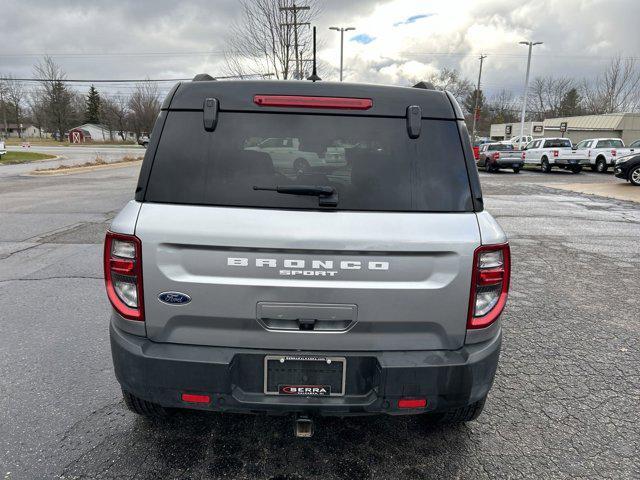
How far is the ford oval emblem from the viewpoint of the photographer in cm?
202

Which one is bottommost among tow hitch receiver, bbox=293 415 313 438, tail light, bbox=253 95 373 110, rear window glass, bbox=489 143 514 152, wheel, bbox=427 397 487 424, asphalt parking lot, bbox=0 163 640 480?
asphalt parking lot, bbox=0 163 640 480

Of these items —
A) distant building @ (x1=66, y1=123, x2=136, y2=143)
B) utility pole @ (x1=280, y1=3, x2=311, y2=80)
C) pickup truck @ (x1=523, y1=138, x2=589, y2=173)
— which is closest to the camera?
utility pole @ (x1=280, y1=3, x2=311, y2=80)

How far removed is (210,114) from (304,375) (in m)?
1.31

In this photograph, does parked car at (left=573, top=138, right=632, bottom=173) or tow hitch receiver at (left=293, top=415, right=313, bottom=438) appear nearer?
tow hitch receiver at (left=293, top=415, right=313, bottom=438)

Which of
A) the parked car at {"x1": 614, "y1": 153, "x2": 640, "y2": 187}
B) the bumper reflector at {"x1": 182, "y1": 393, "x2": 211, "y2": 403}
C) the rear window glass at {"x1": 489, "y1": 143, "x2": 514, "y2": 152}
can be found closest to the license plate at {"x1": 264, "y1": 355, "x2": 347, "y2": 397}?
the bumper reflector at {"x1": 182, "y1": 393, "x2": 211, "y2": 403}

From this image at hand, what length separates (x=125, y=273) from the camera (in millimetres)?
2088

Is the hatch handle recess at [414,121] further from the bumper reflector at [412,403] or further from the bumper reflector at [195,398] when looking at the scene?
the bumper reflector at [195,398]

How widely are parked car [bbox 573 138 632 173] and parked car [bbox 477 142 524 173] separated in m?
3.26

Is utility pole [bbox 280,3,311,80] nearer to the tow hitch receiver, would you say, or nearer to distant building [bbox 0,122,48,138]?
the tow hitch receiver

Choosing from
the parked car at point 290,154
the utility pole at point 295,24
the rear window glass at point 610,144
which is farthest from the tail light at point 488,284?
the rear window glass at point 610,144

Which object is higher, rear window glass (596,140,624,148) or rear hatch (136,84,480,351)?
rear window glass (596,140,624,148)

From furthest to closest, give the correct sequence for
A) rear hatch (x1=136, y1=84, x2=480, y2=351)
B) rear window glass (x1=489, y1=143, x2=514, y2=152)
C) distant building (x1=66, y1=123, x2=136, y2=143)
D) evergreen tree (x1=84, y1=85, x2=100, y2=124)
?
1. evergreen tree (x1=84, y1=85, x2=100, y2=124)
2. distant building (x1=66, y1=123, x2=136, y2=143)
3. rear window glass (x1=489, y1=143, x2=514, y2=152)
4. rear hatch (x1=136, y1=84, x2=480, y2=351)

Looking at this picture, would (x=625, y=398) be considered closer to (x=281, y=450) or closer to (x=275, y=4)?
(x=281, y=450)

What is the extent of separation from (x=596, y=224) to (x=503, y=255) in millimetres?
9619
